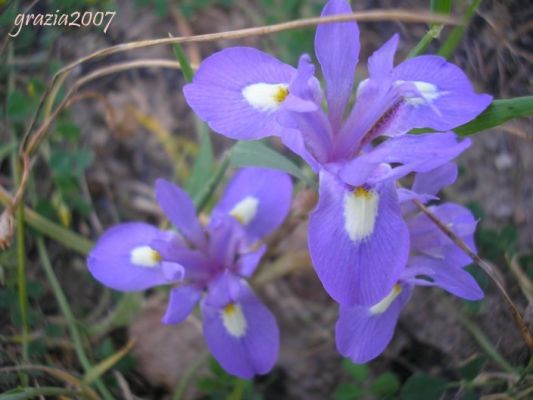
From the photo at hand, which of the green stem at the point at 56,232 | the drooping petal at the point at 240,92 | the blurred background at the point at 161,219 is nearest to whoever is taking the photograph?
the drooping petal at the point at 240,92

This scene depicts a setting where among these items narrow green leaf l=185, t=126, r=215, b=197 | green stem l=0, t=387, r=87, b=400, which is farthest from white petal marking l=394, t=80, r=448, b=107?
green stem l=0, t=387, r=87, b=400

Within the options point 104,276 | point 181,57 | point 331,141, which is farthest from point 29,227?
point 331,141

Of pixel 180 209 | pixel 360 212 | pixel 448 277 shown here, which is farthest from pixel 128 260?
pixel 448 277

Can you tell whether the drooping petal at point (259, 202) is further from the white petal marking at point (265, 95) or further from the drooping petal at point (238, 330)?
the white petal marking at point (265, 95)

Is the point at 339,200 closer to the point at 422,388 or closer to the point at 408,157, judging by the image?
the point at 408,157

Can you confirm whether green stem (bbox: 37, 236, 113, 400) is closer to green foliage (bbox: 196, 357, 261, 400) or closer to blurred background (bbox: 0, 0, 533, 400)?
blurred background (bbox: 0, 0, 533, 400)

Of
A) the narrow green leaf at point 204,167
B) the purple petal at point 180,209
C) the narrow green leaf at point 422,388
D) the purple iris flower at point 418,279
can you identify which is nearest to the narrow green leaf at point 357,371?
the narrow green leaf at point 422,388
